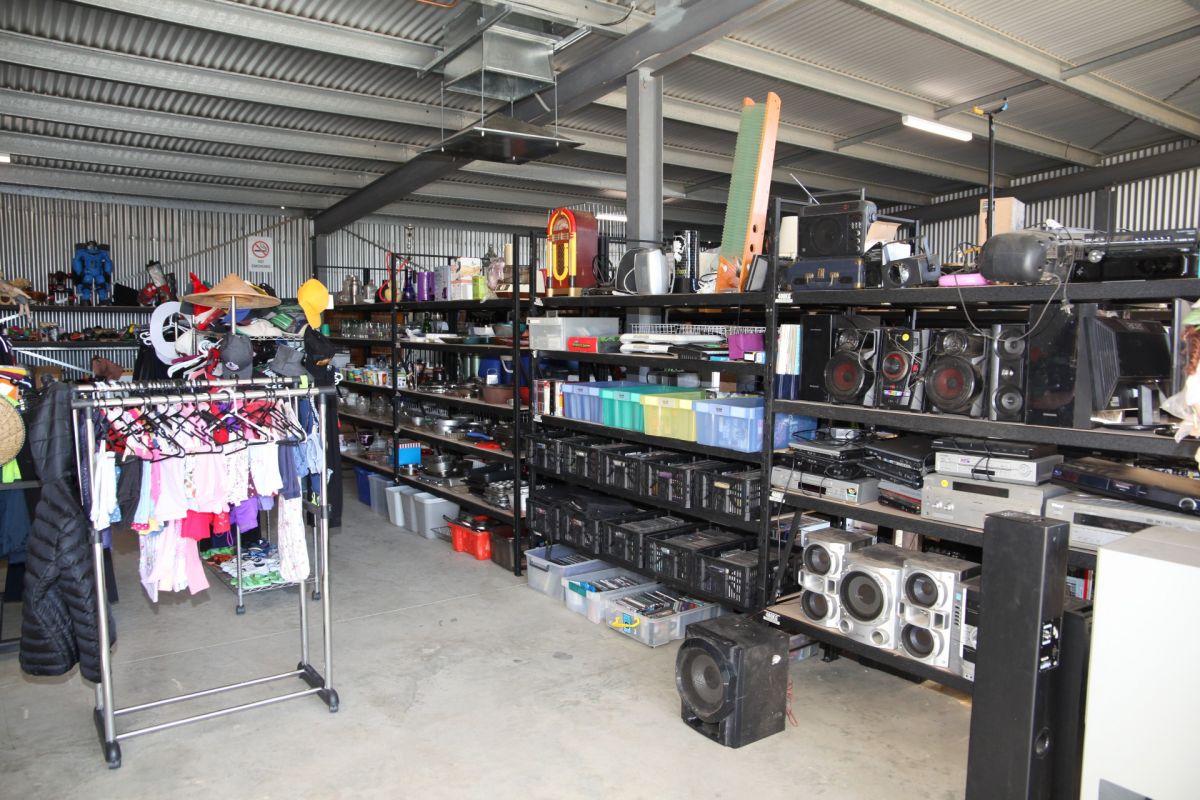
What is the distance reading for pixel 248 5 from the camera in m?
4.83

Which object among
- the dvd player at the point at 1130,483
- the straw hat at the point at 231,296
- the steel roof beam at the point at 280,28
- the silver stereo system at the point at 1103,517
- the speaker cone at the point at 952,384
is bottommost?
the silver stereo system at the point at 1103,517

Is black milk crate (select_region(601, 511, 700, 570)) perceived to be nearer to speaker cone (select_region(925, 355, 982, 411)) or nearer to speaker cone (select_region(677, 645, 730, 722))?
speaker cone (select_region(677, 645, 730, 722))

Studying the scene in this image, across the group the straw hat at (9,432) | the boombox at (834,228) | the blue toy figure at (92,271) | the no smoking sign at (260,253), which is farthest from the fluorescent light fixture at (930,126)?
the blue toy figure at (92,271)

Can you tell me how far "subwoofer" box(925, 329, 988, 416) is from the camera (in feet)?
10.8

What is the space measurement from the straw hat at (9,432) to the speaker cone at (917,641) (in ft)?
13.1

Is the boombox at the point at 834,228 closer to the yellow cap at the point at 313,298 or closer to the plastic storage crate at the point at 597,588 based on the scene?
the plastic storage crate at the point at 597,588

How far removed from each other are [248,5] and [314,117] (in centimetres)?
247

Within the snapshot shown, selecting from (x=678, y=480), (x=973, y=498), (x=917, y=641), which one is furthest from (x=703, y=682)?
(x=973, y=498)

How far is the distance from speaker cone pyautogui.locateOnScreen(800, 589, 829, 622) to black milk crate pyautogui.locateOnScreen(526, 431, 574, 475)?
1992 millimetres

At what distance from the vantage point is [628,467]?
4.77 metres

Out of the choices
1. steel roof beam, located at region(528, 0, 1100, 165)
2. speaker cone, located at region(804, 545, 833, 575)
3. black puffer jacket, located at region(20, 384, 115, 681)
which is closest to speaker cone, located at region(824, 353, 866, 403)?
speaker cone, located at region(804, 545, 833, 575)

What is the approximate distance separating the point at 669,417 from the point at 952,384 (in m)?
1.60

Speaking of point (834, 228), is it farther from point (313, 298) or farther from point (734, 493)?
point (313, 298)

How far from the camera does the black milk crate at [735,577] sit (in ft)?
13.4
